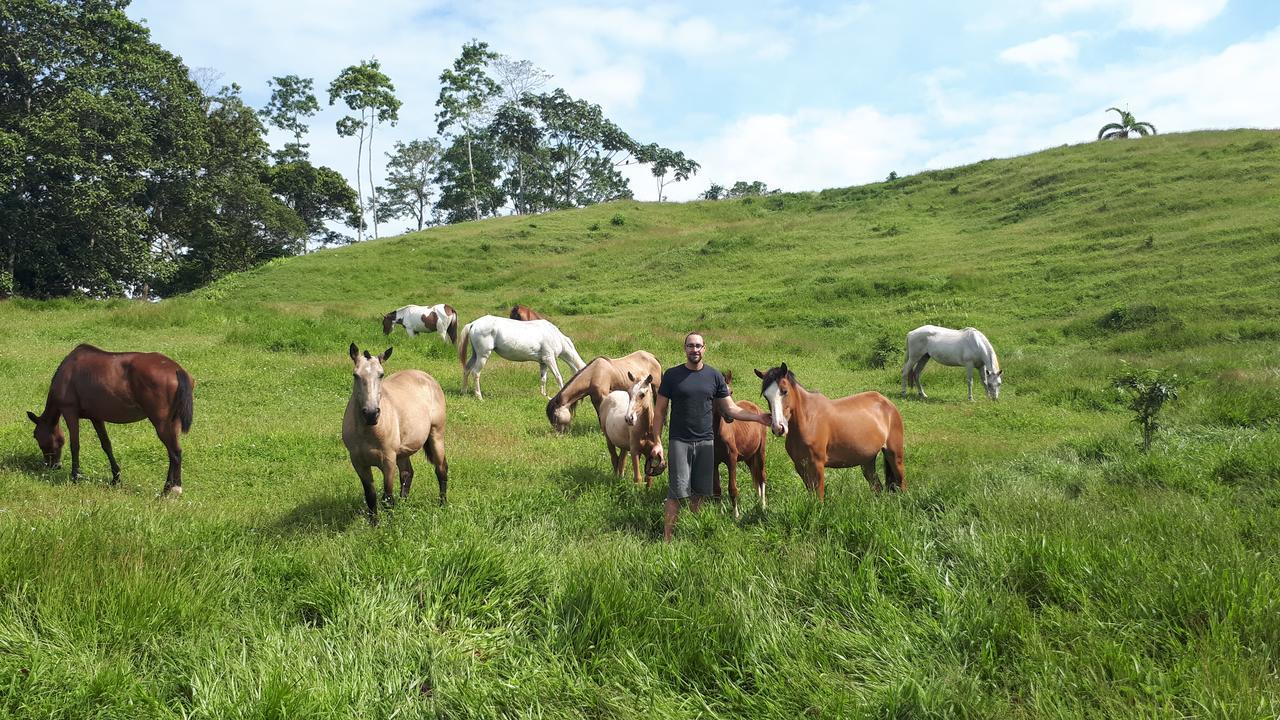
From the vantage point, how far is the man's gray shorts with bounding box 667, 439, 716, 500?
631 cm

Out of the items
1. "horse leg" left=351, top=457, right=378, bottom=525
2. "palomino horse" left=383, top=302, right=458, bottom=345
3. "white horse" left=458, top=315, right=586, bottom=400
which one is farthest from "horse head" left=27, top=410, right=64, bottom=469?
"palomino horse" left=383, top=302, right=458, bottom=345

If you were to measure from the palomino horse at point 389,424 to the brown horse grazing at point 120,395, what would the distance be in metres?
2.56

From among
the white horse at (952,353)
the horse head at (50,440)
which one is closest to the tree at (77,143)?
the horse head at (50,440)

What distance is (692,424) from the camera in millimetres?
6410

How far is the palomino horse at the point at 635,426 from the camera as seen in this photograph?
706cm

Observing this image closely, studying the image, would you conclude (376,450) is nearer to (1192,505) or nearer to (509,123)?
(1192,505)

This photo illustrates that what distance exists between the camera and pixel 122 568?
4328 mm

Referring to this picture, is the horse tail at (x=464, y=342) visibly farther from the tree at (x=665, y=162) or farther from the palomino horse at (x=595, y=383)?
the tree at (x=665, y=162)

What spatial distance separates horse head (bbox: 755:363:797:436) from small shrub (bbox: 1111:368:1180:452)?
18.1 feet

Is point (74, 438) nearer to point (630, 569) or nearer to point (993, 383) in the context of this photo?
point (630, 569)

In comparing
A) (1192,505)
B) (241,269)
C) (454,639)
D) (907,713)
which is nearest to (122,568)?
(454,639)

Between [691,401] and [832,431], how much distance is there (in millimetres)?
1788

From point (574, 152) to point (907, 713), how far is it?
79.4m

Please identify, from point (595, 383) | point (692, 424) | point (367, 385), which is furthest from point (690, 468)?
point (595, 383)
